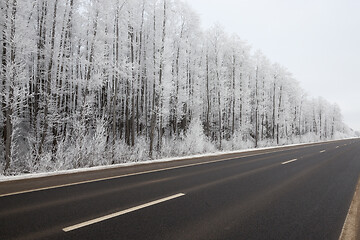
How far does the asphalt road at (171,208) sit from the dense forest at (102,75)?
16.1ft

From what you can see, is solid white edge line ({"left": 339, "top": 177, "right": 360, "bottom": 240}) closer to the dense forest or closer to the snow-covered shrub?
the dense forest

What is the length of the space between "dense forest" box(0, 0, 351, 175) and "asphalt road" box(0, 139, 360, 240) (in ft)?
16.1

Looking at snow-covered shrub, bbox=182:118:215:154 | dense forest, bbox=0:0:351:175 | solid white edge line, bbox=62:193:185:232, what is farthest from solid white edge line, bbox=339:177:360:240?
snow-covered shrub, bbox=182:118:215:154

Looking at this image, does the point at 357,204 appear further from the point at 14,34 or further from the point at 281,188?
the point at 14,34

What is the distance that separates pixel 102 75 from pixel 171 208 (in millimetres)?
13671

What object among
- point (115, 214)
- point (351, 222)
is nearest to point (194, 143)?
point (351, 222)

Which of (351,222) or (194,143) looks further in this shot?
(194,143)

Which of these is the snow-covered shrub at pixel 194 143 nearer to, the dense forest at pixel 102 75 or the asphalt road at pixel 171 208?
the dense forest at pixel 102 75

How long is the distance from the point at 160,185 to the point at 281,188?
12.1ft

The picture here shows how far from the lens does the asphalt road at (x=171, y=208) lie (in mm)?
3428

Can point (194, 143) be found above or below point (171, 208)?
above

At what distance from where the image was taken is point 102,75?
15836 millimetres

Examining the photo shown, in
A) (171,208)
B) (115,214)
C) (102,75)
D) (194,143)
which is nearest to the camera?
(115,214)

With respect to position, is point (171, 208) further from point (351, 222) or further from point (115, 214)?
point (351, 222)
